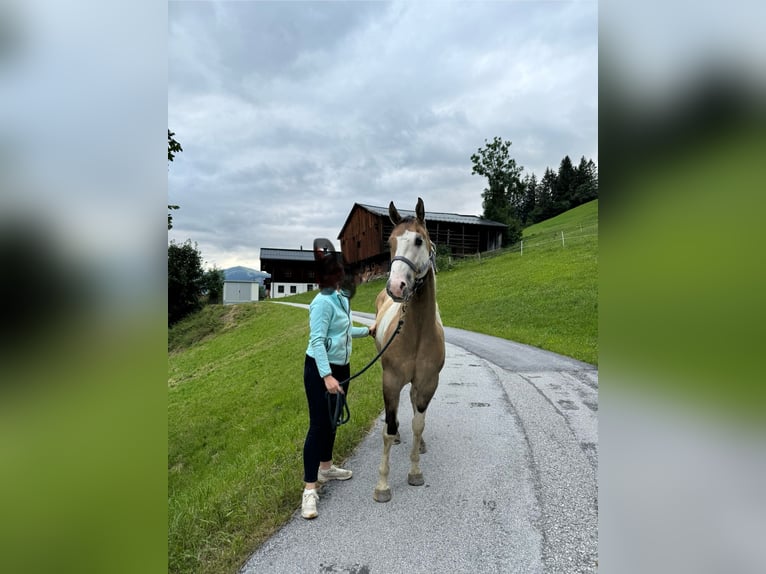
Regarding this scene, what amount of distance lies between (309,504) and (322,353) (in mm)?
1251

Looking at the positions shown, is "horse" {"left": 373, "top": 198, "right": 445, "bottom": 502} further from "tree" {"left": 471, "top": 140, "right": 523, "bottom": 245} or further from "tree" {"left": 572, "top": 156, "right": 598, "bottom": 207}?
"tree" {"left": 471, "top": 140, "right": 523, "bottom": 245}

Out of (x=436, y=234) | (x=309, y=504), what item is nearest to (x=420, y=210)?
(x=309, y=504)

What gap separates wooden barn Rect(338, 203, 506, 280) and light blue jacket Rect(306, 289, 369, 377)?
29.5 m

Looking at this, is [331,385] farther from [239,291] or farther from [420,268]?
[239,291]

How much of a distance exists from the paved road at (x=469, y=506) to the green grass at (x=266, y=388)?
1.18 ft

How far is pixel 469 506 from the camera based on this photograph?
3178 millimetres

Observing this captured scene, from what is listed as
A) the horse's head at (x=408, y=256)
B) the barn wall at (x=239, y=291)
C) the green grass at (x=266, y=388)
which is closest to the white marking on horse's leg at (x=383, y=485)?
the green grass at (x=266, y=388)

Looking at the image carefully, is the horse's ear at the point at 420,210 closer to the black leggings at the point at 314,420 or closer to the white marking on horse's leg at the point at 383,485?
the black leggings at the point at 314,420

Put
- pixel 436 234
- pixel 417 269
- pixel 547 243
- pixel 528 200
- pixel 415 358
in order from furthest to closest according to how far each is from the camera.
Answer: pixel 528 200, pixel 436 234, pixel 547 243, pixel 415 358, pixel 417 269

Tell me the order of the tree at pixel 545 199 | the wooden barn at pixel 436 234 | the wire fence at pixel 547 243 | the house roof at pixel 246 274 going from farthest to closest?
the tree at pixel 545 199, the house roof at pixel 246 274, the wooden barn at pixel 436 234, the wire fence at pixel 547 243

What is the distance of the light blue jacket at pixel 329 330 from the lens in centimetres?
309
